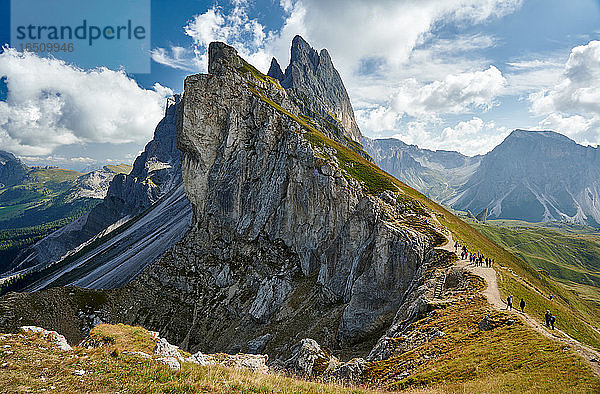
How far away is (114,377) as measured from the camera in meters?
14.0

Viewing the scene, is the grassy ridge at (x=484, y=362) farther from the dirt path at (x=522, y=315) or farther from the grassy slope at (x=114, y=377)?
the grassy slope at (x=114, y=377)

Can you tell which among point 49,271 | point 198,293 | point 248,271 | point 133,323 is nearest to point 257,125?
point 248,271

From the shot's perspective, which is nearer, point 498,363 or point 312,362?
point 498,363

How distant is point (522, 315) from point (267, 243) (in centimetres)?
5769

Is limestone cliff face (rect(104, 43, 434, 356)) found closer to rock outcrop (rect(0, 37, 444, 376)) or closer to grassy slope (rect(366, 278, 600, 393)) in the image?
rock outcrop (rect(0, 37, 444, 376))

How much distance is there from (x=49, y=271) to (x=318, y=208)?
221 m

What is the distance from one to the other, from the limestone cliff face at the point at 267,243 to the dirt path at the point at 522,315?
6380 millimetres

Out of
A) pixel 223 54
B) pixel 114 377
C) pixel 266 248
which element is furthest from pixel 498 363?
pixel 223 54

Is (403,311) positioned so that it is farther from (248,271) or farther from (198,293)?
(198,293)

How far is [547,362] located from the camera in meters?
15.2

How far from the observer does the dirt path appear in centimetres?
1474

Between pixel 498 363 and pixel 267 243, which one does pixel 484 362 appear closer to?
pixel 498 363

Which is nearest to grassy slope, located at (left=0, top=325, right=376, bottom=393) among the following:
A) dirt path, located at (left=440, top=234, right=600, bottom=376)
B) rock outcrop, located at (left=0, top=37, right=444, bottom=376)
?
dirt path, located at (left=440, top=234, right=600, bottom=376)

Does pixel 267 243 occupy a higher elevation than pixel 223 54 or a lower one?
lower
